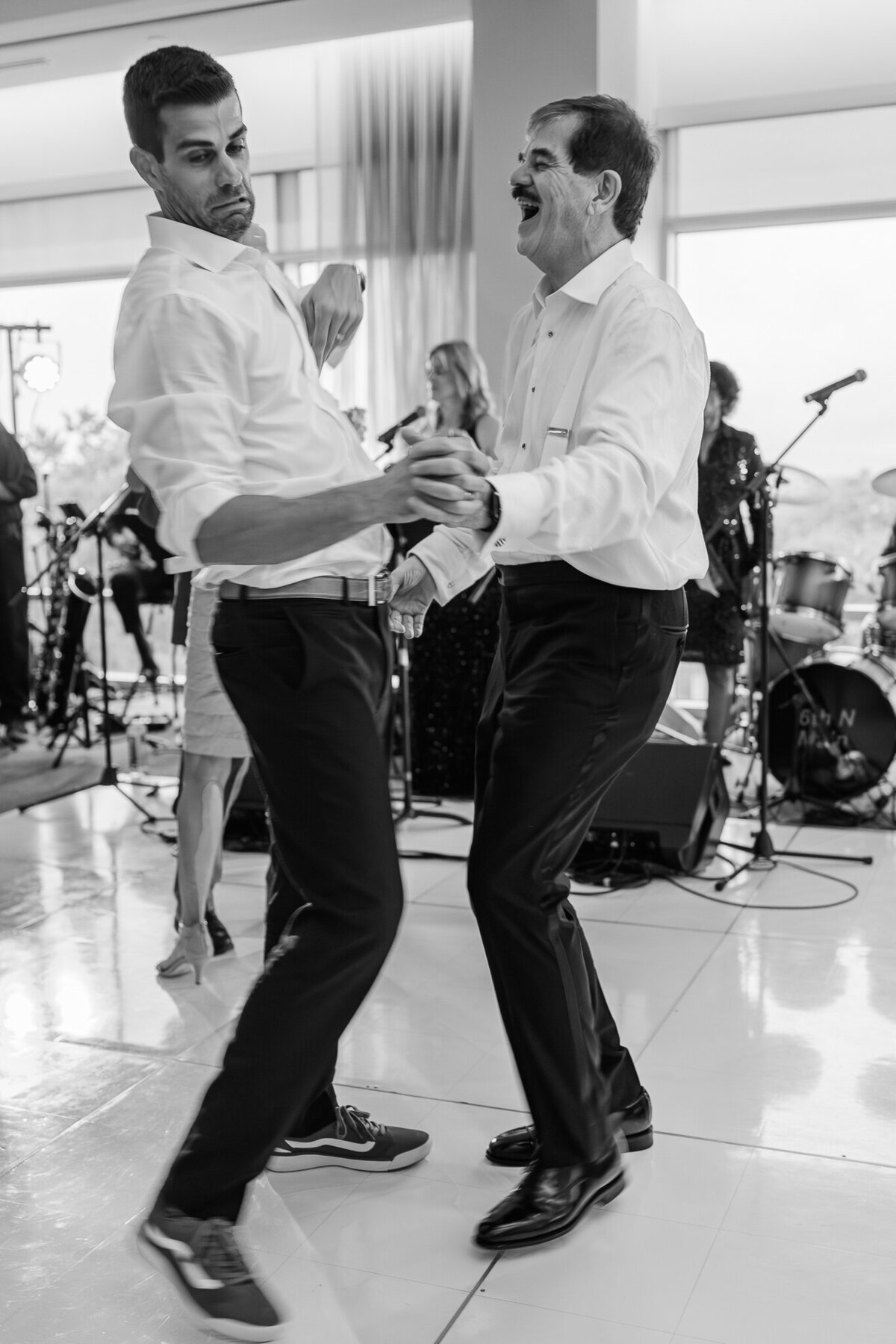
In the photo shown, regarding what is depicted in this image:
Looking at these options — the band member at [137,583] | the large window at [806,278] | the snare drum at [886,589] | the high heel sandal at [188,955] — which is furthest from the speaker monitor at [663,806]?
the large window at [806,278]

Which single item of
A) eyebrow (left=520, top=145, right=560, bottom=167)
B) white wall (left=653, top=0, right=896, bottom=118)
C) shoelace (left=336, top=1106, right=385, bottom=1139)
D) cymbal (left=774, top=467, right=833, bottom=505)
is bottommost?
shoelace (left=336, top=1106, right=385, bottom=1139)

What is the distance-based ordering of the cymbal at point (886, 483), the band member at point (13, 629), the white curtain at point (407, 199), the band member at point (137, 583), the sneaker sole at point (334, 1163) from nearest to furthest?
the sneaker sole at point (334, 1163)
the cymbal at point (886, 483)
the band member at point (13, 629)
the band member at point (137, 583)
the white curtain at point (407, 199)

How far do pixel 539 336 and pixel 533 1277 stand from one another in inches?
57.0

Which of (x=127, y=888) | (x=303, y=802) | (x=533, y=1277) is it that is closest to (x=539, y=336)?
(x=303, y=802)

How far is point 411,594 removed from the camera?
2070mm

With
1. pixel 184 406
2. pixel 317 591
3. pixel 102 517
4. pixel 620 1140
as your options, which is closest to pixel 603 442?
pixel 317 591

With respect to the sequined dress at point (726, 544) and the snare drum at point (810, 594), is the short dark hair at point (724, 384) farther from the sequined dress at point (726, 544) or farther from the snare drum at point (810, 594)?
the snare drum at point (810, 594)

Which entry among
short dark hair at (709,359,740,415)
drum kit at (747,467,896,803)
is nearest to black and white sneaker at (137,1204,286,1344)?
drum kit at (747,467,896,803)

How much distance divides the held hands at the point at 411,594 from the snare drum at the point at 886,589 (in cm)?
363

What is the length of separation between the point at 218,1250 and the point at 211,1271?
3 centimetres

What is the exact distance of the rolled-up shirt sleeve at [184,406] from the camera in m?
1.57

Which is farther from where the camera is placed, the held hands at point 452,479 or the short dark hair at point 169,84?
the short dark hair at point 169,84

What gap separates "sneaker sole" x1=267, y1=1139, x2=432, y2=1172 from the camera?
7.20 ft

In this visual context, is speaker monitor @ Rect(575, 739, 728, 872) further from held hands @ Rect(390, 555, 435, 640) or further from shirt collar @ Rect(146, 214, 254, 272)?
shirt collar @ Rect(146, 214, 254, 272)
